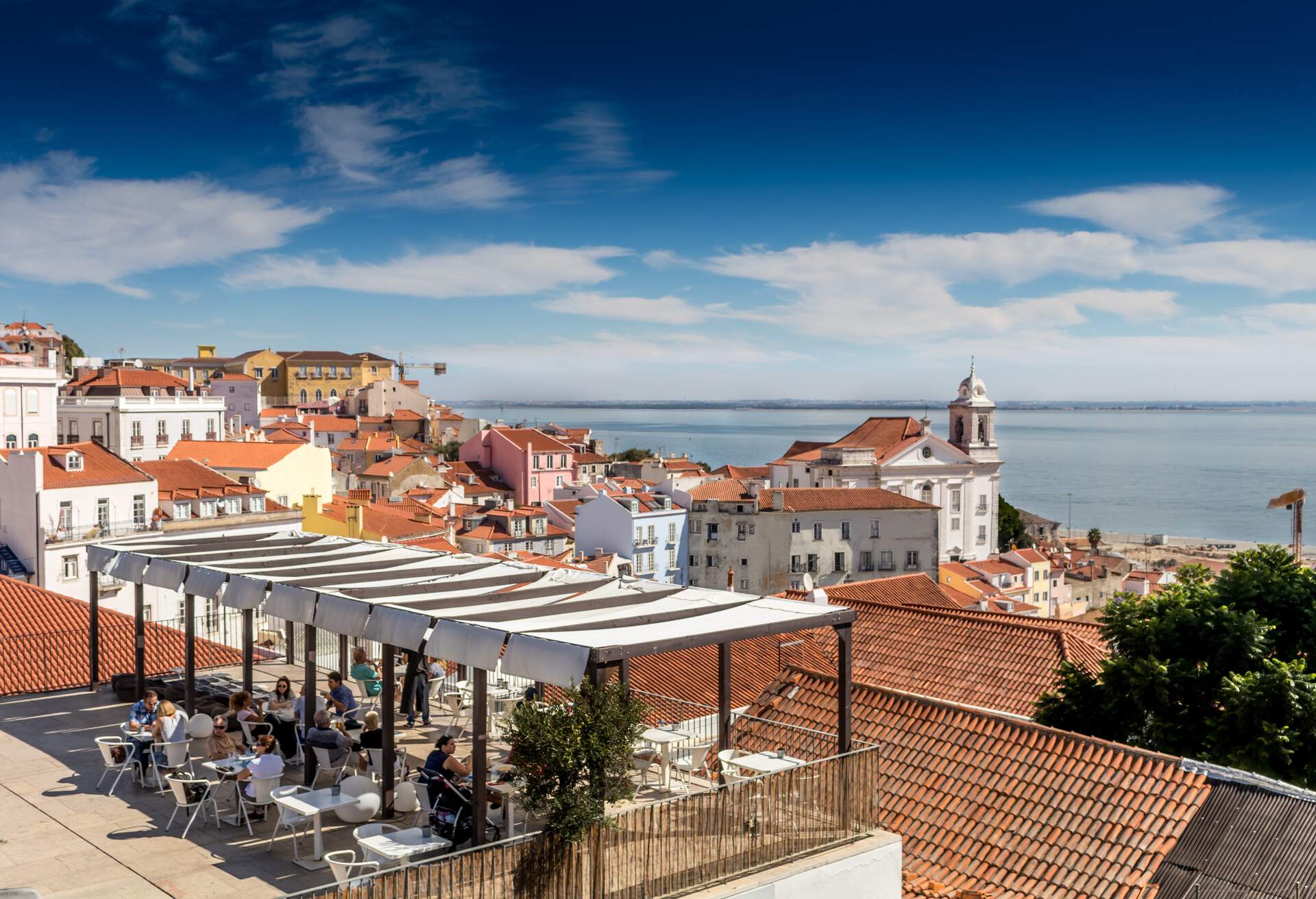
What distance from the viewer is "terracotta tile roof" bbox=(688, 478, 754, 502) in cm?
6688

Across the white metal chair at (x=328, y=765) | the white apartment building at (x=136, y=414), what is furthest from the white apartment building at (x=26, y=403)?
the white metal chair at (x=328, y=765)

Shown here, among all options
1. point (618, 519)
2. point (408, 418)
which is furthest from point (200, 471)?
point (408, 418)

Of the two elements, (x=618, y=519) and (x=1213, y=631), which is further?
(x=618, y=519)

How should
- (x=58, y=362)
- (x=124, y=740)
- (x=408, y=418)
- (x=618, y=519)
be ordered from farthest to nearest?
(x=408, y=418)
(x=58, y=362)
(x=618, y=519)
(x=124, y=740)

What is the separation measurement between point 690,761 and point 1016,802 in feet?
13.3

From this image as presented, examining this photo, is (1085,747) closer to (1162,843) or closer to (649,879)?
(1162,843)

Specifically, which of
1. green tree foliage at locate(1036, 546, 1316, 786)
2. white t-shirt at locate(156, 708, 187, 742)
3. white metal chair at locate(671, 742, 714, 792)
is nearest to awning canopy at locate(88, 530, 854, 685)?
white t-shirt at locate(156, 708, 187, 742)

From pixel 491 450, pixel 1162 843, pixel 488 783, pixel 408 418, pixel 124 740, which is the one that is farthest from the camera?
pixel 408 418

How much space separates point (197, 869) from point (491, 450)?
79.9 meters

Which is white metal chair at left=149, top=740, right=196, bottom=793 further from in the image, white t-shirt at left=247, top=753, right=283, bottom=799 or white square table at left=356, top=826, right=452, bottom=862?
white square table at left=356, top=826, right=452, bottom=862

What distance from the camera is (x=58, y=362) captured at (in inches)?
2886

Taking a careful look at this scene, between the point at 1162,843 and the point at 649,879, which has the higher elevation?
the point at 649,879

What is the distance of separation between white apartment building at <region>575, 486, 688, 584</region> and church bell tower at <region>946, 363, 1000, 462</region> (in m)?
39.0

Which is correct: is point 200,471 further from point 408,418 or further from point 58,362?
point 408,418
